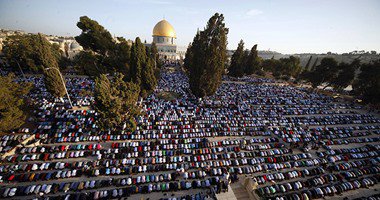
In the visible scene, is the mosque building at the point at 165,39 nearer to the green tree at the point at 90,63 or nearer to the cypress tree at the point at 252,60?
the cypress tree at the point at 252,60

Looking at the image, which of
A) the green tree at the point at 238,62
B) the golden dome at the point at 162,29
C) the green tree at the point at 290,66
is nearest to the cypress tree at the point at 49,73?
the green tree at the point at 238,62

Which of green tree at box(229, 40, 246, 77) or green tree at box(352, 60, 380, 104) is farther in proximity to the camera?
green tree at box(229, 40, 246, 77)

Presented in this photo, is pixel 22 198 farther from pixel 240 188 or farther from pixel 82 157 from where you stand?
pixel 240 188

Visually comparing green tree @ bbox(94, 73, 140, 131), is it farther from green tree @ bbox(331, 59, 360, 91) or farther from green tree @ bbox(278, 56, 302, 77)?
green tree @ bbox(278, 56, 302, 77)

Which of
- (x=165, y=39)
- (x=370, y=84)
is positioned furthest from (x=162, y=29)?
(x=370, y=84)

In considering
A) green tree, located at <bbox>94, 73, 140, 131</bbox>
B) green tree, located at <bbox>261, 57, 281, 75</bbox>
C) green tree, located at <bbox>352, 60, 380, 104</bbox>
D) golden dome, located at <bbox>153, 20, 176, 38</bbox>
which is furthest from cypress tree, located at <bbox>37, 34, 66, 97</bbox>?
green tree, located at <bbox>261, 57, 281, 75</bbox>
